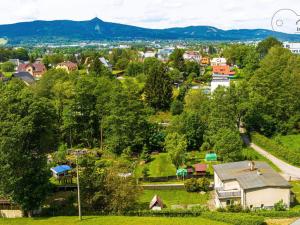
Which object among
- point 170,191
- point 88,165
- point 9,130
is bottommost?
point 170,191

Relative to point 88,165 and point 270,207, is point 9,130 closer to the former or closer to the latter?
point 88,165

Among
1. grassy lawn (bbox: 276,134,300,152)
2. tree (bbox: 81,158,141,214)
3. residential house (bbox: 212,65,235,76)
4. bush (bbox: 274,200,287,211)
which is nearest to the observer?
tree (bbox: 81,158,141,214)

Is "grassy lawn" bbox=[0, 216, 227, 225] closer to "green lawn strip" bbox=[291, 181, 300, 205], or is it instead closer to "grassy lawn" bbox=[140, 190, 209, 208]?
"grassy lawn" bbox=[140, 190, 209, 208]

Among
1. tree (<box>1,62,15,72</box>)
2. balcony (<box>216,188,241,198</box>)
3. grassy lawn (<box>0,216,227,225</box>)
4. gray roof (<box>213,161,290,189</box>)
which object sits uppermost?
tree (<box>1,62,15,72</box>)

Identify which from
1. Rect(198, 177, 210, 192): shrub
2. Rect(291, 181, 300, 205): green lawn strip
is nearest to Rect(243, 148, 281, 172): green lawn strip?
Rect(291, 181, 300, 205): green lawn strip

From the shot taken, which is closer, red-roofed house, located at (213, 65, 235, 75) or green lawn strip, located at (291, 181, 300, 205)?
green lawn strip, located at (291, 181, 300, 205)

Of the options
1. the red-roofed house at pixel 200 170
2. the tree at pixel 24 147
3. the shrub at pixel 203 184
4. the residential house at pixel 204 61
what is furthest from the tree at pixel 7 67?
the shrub at pixel 203 184

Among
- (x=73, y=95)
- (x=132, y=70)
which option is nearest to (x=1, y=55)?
(x=132, y=70)
